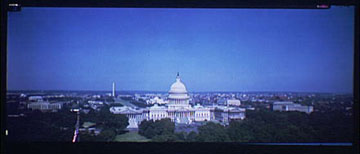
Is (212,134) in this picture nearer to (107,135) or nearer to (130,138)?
(130,138)

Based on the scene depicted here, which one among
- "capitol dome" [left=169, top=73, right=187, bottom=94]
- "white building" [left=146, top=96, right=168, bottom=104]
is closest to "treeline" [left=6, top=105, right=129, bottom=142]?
"white building" [left=146, top=96, right=168, bottom=104]

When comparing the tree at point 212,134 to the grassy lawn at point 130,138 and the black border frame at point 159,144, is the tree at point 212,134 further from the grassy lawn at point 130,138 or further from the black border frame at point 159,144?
the grassy lawn at point 130,138

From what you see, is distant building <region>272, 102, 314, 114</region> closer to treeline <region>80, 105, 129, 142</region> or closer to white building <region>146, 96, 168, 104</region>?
white building <region>146, 96, 168, 104</region>

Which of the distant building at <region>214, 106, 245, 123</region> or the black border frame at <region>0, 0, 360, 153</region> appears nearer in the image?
the black border frame at <region>0, 0, 360, 153</region>

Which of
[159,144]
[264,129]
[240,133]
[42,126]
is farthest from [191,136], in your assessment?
[42,126]

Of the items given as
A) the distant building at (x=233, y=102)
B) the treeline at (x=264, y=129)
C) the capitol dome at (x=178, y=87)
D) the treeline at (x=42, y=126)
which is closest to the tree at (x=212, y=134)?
the treeline at (x=264, y=129)
